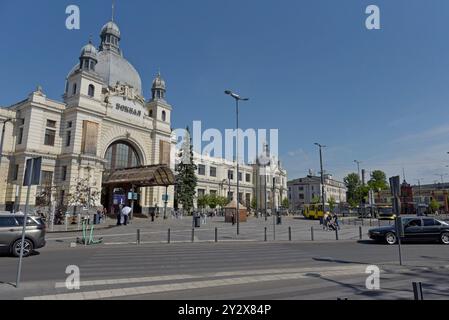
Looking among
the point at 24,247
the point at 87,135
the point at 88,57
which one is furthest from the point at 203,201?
the point at 24,247

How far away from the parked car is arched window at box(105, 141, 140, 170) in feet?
125

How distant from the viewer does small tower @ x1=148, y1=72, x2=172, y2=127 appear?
58531mm

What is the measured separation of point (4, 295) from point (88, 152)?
1555 inches

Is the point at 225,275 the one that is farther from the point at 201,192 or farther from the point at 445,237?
the point at 201,192

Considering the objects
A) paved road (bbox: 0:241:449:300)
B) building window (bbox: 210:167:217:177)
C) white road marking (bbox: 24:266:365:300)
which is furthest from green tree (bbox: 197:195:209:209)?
white road marking (bbox: 24:266:365:300)

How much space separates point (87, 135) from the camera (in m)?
44.3

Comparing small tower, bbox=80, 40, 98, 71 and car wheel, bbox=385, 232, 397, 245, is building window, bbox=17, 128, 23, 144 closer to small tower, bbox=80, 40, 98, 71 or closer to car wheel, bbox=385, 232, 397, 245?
small tower, bbox=80, 40, 98, 71

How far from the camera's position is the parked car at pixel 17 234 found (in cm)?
1296

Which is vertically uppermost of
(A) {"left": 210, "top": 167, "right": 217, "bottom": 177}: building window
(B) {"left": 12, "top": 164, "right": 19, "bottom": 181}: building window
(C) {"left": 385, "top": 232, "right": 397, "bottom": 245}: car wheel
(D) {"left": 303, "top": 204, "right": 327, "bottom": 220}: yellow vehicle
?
(A) {"left": 210, "top": 167, "right": 217, "bottom": 177}: building window

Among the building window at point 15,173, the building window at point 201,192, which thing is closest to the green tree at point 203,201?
the building window at point 201,192

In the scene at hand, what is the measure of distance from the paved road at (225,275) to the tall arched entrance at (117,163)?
121 feet

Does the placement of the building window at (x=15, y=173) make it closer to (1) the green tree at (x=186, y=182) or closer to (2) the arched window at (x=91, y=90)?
(2) the arched window at (x=91, y=90)

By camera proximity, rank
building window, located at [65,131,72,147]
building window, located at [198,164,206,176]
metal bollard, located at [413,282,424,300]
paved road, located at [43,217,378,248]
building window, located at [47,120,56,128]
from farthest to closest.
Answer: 1. building window, located at [198,164,206,176]
2. building window, located at [65,131,72,147]
3. building window, located at [47,120,56,128]
4. paved road, located at [43,217,378,248]
5. metal bollard, located at [413,282,424,300]
